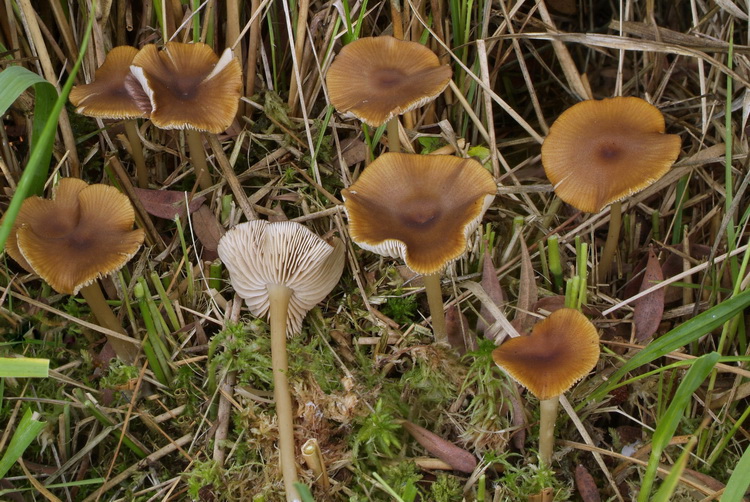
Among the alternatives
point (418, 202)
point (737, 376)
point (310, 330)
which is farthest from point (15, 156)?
point (737, 376)

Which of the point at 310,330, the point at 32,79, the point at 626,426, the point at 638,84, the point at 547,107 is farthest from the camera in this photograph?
the point at 547,107

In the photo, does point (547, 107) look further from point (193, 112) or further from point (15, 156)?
point (15, 156)

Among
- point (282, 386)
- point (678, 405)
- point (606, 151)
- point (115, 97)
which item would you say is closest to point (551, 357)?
point (678, 405)

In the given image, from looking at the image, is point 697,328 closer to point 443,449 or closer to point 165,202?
point 443,449

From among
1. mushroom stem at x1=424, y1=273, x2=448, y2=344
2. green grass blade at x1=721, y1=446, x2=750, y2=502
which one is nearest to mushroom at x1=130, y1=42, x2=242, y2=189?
mushroom stem at x1=424, y1=273, x2=448, y2=344

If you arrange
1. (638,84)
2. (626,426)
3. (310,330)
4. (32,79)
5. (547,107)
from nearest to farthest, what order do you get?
1. (32,79)
2. (626,426)
3. (310,330)
4. (638,84)
5. (547,107)

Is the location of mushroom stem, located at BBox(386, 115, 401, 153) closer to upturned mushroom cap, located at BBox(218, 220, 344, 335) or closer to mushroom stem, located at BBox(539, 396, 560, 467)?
upturned mushroom cap, located at BBox(218, 220, 344, 335)
